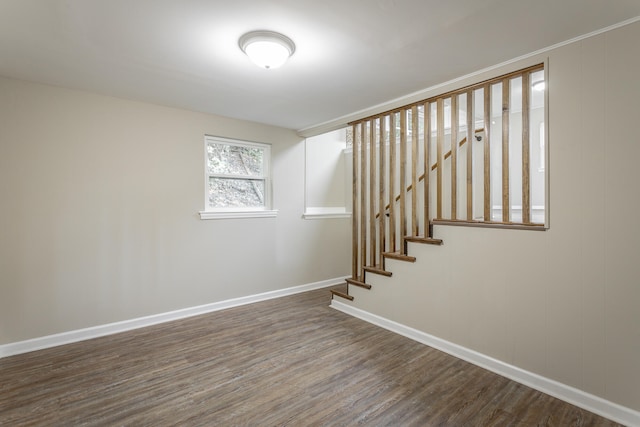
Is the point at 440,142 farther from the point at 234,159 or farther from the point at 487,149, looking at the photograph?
the point at 234,159

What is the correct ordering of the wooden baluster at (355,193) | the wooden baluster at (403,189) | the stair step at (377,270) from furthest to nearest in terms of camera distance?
1. the wooden baluster at (355,193)
2. the stair step at (377,270)
3. the wooden baluster at (403,189)

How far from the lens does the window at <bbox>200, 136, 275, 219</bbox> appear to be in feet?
13.2

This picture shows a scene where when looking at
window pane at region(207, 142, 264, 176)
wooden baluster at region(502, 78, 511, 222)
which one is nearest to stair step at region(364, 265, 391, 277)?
wooden baluster at region(502, 78, 511, 222)

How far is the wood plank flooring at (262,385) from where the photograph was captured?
6.52 feet

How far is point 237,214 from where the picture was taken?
4.15 m

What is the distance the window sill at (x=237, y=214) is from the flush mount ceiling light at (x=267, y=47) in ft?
7.09

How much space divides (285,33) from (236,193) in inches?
98.8

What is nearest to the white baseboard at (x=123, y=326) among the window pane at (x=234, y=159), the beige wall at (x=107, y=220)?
the beige wall at (x=107, y=220)

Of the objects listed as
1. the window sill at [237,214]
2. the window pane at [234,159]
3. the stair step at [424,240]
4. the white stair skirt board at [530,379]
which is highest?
the window pane at [234,159]

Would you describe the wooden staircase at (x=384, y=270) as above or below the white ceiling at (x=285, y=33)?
below

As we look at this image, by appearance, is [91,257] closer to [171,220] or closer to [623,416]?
[171,220]

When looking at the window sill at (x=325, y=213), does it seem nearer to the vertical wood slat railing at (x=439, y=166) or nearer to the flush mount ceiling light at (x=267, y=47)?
the vertical wood slat railing at (x=439, y=166)

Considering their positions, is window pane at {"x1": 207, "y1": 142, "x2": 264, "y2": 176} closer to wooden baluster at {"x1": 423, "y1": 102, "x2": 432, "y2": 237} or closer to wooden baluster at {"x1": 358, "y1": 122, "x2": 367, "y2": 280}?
wooden baluster at {"x1": 358, "y1": 122, "x2": 367, "y2": 280}

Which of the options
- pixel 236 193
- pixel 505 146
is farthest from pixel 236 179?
pixel 505 146
